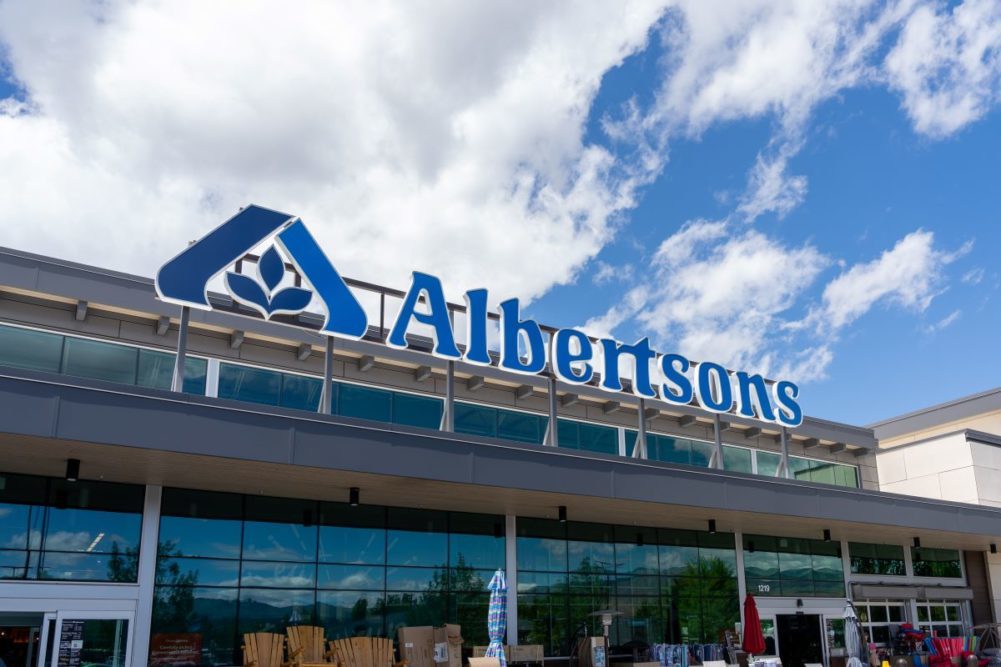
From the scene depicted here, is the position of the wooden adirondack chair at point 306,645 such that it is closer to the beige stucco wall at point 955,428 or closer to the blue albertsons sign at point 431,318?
the blue albertsons sign at point 431,318

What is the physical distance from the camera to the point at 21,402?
13.0 meters

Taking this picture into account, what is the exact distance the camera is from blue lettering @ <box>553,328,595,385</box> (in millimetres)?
20672

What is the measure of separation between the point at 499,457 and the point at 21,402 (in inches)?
316

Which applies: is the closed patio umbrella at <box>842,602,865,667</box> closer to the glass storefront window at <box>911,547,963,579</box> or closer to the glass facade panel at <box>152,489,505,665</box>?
the glass storefront window at <box>911,547,963,579</box>

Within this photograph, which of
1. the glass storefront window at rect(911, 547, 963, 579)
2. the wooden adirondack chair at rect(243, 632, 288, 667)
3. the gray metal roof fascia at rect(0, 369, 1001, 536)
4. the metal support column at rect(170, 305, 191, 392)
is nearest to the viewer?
the gray metal roof fascia at rect(0, 369, 1001, 536)

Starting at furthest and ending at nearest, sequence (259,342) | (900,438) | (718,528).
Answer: (900,438) < (718,528) < (259,342)

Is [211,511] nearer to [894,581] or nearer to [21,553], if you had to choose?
[21,553]

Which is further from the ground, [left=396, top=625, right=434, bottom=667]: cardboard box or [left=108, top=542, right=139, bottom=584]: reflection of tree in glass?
[left=108, top=542, right=139, bottom=584]: reflection of tree in glass

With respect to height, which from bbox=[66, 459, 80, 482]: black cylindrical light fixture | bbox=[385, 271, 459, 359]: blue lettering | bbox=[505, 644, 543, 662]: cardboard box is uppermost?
bbox=[385, 271, 459, 359]: blue lettering

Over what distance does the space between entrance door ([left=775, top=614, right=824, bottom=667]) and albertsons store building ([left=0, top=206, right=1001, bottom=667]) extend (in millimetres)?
69

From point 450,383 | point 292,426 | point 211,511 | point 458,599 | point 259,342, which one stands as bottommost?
point 458,599

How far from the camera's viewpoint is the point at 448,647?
18562 mm

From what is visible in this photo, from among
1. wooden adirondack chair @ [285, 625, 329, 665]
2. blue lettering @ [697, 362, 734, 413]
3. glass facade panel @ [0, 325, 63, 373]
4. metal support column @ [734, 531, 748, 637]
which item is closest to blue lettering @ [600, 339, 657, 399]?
blue lettering @ [697, 362, 734, 413]

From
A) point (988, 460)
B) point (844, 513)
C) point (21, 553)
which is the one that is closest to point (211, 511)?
point (21, 553)
